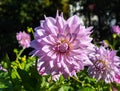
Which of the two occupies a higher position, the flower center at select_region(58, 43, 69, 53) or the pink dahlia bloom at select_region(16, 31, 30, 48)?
the flower center at select_region(58, 43, 69, 53)

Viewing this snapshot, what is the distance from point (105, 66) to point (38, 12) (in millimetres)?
19567

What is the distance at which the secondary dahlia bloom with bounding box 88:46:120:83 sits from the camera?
268 centimetres

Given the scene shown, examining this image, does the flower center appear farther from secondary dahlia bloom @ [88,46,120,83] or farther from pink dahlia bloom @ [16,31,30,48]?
pink dahlia bloom @ [16,31,30,48]

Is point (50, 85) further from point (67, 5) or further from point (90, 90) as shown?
point (67, 5)

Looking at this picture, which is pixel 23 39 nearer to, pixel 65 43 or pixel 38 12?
pixel 65 43

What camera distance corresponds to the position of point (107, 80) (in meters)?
2.67

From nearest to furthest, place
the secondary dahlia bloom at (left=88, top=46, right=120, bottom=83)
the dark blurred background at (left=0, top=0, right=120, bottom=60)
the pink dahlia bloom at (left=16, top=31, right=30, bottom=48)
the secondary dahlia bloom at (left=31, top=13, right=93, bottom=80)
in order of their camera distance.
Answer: the secondary dahlia bloom at (left=31, top=13, right=93, bottom=80)
the secondary dahlia bloom at (left=88, top=46, right=120, bottom=83)
the pink dahlia bloom at (left=16, top=31, right=30, bottom=48)
the dark blurred background at (left=0, top=0, right=120, bottom=60)

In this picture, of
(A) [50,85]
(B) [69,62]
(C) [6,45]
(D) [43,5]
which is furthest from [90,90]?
(D) [43,5]

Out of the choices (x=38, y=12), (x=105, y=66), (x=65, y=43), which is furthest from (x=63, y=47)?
(x=38, y=12)

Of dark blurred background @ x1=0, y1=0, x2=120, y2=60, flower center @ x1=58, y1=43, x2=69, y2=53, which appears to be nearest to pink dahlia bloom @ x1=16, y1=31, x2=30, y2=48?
flower center @ x1=58, y1=43, x2=69, y2=53

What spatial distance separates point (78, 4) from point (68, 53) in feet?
71.3

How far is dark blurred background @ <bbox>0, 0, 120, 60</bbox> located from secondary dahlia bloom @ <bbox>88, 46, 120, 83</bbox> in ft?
59.1

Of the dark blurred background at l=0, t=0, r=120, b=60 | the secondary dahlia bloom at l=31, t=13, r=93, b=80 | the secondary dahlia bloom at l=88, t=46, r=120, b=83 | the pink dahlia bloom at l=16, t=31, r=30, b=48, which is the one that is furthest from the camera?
the dark blurred background at l=0, t=0, r=120, b=60

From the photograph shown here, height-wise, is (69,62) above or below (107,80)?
above
